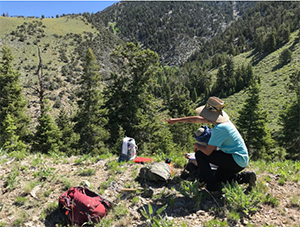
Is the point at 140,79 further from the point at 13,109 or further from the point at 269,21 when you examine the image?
the point at 269,21

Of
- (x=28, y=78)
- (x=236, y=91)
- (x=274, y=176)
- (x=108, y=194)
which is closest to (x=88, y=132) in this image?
(x=108, y=194)

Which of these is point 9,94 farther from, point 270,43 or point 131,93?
point 270,43

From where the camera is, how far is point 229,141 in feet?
12.8

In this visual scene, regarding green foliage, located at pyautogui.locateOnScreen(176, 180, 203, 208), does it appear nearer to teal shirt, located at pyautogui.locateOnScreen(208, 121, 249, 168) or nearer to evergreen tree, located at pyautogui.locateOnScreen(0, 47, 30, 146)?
teal shirt, located at pyautogui.locateOnScreen(208, 121, 249, 168)

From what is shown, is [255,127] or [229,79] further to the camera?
[229,79]

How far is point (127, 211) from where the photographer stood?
4.12 metres

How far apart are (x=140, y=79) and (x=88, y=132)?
351 inches

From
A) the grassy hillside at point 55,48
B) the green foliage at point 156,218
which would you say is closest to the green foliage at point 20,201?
the green foliage at point 156,218

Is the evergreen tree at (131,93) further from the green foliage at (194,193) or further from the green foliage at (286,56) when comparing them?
the green foliage at (286,56)

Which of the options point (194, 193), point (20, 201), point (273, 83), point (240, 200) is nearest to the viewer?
point (240, 200)

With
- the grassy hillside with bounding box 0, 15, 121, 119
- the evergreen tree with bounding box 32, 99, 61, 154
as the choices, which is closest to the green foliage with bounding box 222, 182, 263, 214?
the evergreen tree with bounding box 32, 99, 61, 154

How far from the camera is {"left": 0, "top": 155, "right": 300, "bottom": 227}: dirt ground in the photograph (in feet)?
12.5

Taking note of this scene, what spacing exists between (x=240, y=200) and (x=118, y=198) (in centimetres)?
272

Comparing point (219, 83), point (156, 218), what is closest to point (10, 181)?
point (156, 218)
